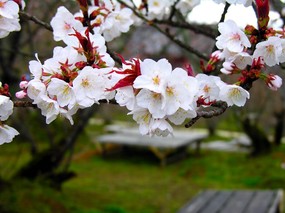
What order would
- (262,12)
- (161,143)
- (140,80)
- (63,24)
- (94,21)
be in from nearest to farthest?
(140,80)
(262,12)
(63,24)
(94,21)
(161,143)

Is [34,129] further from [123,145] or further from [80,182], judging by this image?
[80,182]

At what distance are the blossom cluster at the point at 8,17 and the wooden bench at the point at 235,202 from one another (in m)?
2.64

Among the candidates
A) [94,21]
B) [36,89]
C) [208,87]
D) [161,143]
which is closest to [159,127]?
[208,87]

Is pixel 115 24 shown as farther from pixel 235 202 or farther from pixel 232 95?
pixel 235 202

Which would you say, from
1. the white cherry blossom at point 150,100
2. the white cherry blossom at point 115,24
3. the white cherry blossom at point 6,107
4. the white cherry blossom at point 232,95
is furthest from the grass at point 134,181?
the white cherry blossom at point 150,100

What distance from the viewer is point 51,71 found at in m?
1.23

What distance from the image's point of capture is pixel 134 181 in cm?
762

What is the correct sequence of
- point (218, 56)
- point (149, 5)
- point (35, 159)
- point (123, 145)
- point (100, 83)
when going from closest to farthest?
point (100, 83), point (218, 56), point (149, 5), point (35, 159), point (123, 145)

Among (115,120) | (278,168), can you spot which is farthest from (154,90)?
(115,120)

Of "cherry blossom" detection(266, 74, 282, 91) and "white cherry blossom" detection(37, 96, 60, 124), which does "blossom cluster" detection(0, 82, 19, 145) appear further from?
"cherry blossom" detection(266, 74, 282, 91)

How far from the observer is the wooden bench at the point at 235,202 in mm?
3855

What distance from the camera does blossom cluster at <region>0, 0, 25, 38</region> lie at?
1.36 m

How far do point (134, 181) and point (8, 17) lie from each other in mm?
6459

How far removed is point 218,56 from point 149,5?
876 millimetres
